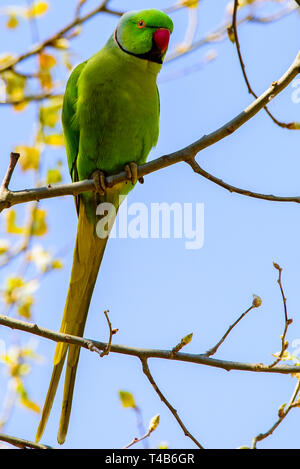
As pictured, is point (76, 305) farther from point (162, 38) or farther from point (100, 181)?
point (162, 38)

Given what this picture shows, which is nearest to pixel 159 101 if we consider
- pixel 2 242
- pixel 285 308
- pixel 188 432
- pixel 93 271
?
pixel 93 271

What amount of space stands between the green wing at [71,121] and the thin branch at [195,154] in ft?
2.62

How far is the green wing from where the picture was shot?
315 cm

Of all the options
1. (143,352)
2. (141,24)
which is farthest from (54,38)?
(143,352)

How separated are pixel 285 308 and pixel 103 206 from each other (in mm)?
1309

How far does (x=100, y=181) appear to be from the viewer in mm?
2783

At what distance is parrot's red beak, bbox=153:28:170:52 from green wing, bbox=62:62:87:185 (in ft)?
1.47

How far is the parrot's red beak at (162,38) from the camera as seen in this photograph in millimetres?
3105

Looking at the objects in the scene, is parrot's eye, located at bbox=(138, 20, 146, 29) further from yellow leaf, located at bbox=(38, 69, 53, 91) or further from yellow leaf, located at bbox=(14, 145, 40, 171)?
yellow leaf, located at bbox=(14, 145, 40, 171)

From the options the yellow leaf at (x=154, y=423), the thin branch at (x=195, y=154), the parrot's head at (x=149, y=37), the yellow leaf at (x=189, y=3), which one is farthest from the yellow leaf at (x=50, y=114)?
the yellow leaf at (x=154, y=423)

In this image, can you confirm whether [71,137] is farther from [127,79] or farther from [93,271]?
[93,271]

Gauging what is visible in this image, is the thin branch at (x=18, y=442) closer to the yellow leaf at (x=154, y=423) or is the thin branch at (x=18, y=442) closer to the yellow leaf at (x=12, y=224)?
the yellow leaf at (x=154, y=423)

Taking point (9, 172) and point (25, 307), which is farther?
point (25, 307)

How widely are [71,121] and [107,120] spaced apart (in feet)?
→ 0.88
